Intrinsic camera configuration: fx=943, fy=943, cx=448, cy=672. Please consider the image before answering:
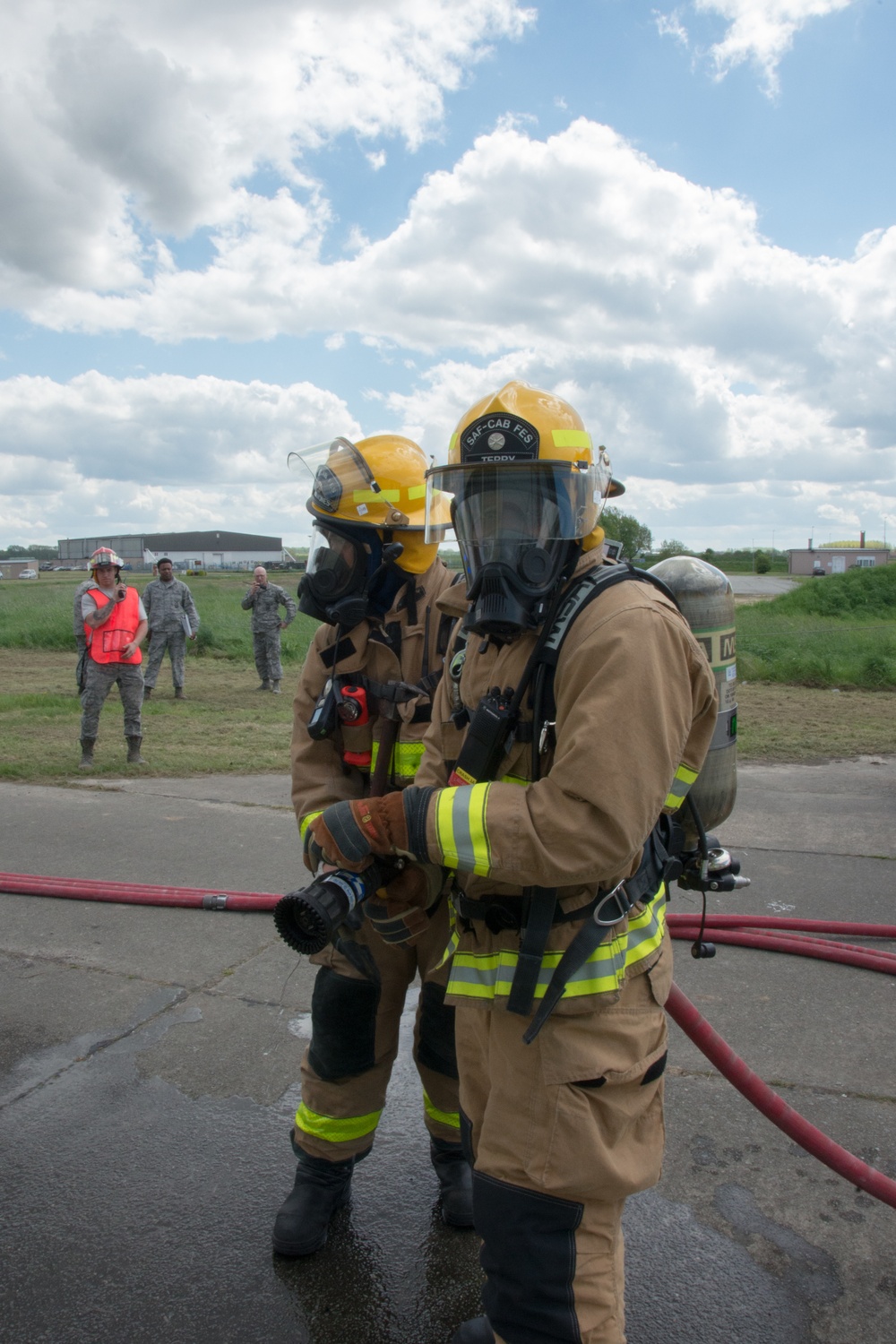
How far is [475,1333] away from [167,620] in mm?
10983

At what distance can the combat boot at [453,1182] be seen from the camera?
2.52 metres

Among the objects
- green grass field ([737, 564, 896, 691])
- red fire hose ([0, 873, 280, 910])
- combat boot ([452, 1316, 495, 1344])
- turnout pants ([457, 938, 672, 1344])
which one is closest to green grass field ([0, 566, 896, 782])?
green grass field ([737, 564, 896, 691])

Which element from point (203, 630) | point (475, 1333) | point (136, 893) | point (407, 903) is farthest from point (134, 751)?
point (203, 630)

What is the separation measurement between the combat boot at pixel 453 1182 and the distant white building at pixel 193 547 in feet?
261

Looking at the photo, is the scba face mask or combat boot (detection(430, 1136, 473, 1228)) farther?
the scba face mask

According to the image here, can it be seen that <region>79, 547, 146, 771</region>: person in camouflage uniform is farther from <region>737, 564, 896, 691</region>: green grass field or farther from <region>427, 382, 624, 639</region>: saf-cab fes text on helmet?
<region>737, 564, 896, 691</region>: green grass field

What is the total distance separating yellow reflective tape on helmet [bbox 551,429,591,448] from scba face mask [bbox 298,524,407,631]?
2.55 feet

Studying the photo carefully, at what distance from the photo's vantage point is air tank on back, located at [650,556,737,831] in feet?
7.95

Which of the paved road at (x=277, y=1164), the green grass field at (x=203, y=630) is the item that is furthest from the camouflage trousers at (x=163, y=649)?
the paved road at (x=277, y=1164)

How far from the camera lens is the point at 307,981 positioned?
12.8 feet

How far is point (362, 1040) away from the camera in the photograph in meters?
2.45

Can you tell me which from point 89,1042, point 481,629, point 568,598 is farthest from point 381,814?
point 89,1042

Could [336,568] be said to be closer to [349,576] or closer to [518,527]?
[349,576]

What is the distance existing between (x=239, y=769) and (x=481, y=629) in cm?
662
